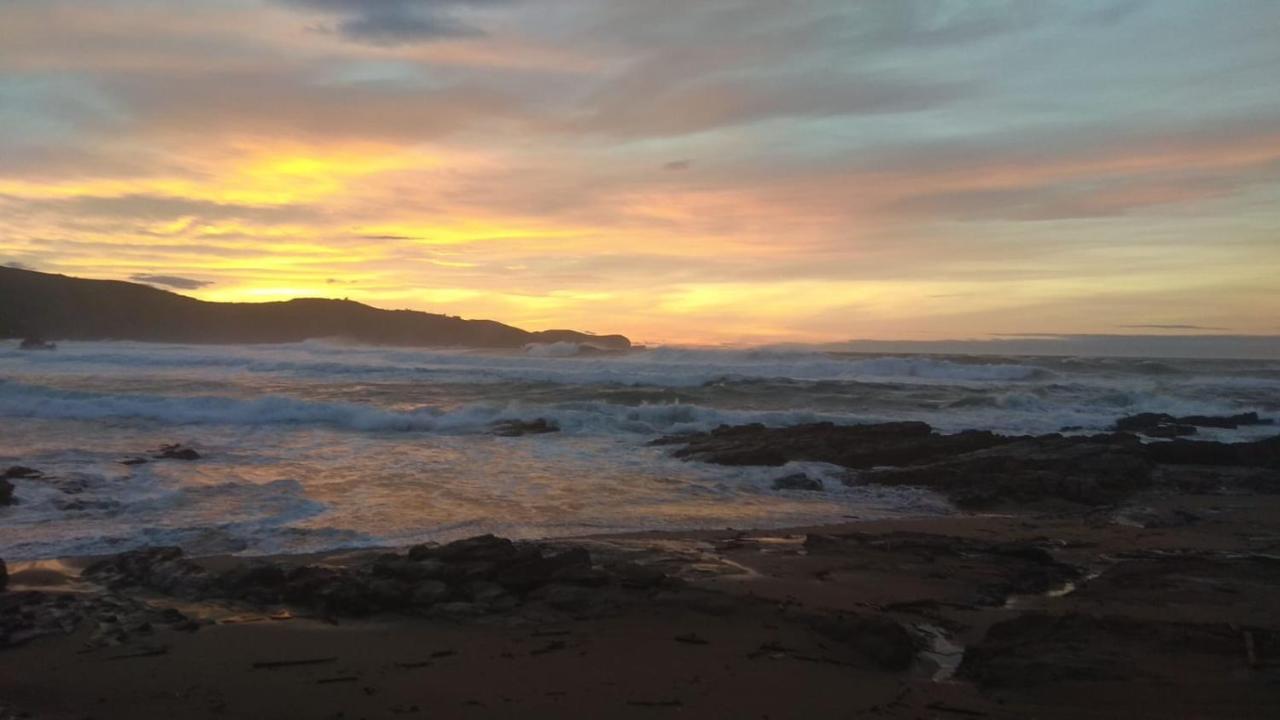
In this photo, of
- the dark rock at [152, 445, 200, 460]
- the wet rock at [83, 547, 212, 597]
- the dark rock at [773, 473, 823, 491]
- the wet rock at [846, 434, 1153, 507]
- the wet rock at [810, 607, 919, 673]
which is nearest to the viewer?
the wet rock at [810, 607, 919, 673]

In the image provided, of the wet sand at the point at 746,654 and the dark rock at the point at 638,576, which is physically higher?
the dark rock at the point at 638,576

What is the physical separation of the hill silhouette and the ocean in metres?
35.4

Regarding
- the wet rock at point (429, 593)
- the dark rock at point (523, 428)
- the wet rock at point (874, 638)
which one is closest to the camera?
Result: the wet rock at point (874, 638)

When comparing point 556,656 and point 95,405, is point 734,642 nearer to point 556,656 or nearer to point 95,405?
point 556,656

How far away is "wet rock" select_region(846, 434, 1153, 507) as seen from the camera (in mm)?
11539

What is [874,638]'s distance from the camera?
526 cm

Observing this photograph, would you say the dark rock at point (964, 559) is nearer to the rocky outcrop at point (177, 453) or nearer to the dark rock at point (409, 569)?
the dark rock at point (409, 569)

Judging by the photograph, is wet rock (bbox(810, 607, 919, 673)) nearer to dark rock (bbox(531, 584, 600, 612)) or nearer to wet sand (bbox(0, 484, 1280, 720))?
wet sand (bbox(0, 484, 1280, 720))

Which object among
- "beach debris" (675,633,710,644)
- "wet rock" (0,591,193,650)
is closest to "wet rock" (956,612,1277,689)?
"beach debris" (675,633,710,644)

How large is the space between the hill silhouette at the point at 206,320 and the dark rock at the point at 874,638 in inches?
2381

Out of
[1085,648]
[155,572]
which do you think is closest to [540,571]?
[155,572]

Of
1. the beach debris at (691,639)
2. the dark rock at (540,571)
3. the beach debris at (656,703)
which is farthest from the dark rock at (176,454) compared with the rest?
the beach debris at (656,703)

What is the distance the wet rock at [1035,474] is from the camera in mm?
11539

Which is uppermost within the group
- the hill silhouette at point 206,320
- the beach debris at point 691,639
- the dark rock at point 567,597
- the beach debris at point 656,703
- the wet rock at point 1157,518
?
the hill silhouette at point 206,320
